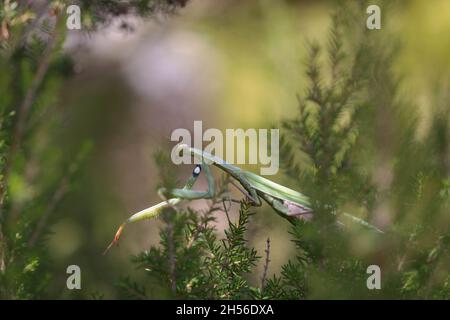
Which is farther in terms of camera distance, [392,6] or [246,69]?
[246,69]

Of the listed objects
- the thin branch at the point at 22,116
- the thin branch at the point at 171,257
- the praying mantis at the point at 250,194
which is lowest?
the thin branch at the point at 171,257

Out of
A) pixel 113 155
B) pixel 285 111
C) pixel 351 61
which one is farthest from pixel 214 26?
pixel 351 61

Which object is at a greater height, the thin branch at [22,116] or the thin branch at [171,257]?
the thin branch at [22,116]

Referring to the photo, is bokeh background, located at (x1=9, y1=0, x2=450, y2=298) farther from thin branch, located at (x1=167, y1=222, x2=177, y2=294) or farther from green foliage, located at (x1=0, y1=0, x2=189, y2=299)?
thin branch, located at (x1=167, y1=222, x2=177, y2=294)

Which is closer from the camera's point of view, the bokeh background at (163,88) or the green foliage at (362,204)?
the green foliage at (362,204)

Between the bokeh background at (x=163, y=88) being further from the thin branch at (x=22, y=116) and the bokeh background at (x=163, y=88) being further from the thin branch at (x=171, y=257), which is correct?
the thin branch at (x=171, y=257)

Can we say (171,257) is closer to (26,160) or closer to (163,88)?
(26,160)

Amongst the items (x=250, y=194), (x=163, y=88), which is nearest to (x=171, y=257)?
(x=250, y=194)

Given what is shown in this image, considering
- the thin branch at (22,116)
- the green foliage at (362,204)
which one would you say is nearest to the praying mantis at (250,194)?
the green foliage at (362,204)
